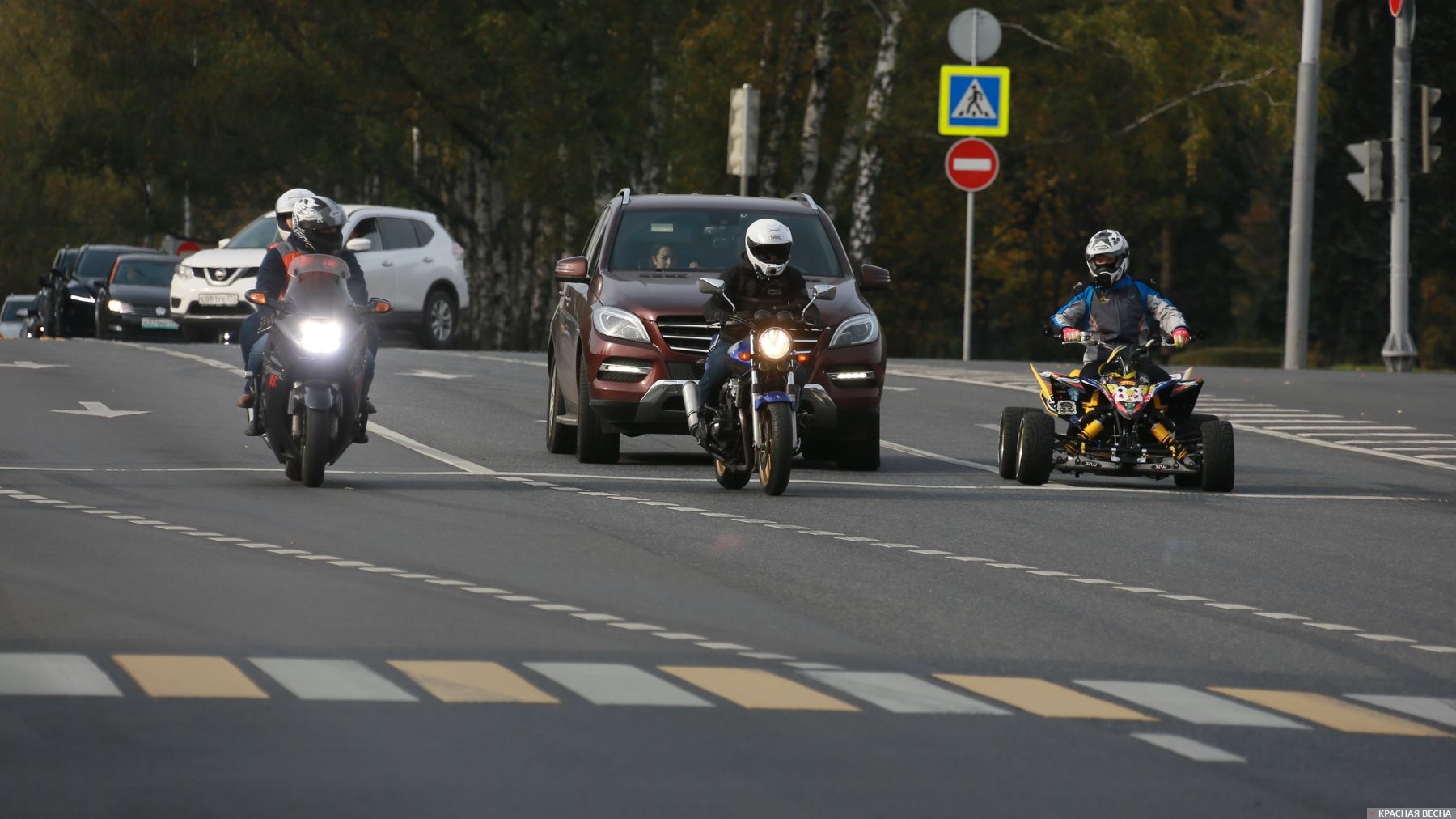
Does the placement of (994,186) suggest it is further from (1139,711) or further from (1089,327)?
(1139,711)

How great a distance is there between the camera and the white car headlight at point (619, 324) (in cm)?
1728

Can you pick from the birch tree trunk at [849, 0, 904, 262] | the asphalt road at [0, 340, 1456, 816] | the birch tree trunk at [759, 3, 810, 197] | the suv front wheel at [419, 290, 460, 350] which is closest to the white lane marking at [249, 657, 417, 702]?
the asphalt road at [0, 340, 1456, 816]

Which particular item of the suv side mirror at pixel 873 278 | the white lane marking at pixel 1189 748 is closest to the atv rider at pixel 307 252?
the suv side mirror at pixel 873 278

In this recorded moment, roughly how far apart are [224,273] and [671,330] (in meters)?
18.7

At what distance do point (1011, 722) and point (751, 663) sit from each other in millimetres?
1300

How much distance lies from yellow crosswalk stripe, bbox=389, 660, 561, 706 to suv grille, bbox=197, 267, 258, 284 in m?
26.3

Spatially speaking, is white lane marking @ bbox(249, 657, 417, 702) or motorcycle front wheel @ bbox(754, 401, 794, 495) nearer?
white lane marking @ bbox(249, 657, 417, 702)

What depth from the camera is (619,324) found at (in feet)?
57.0

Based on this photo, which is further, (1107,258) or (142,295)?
(142,295)

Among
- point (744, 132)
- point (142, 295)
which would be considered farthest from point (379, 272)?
point (142, 295)

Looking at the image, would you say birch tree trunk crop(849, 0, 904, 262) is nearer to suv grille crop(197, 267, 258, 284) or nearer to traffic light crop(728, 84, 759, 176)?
traffic light crop(728, 84, 759, 176)

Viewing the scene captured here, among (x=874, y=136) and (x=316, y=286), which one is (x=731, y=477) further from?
(x=874, y=136)

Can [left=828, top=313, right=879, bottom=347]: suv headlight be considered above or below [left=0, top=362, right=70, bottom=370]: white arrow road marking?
above

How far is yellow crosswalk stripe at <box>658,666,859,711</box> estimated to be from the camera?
26.4 feet
